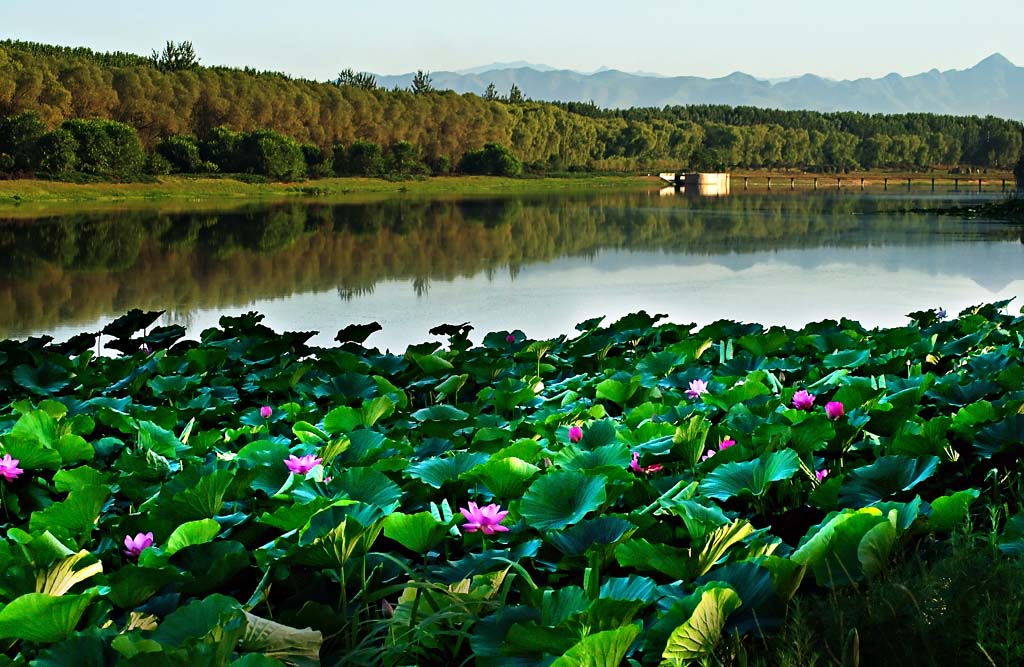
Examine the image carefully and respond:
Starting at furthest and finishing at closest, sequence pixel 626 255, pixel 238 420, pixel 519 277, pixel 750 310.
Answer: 1. pixel 626 255
2. pixel 519 277
3. pixel 750 310
4. pixel 238 420

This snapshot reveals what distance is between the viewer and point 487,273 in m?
14.5

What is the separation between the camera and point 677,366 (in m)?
4.67

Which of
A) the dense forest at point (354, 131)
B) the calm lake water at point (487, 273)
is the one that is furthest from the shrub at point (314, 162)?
the calm lake water at point (487, 273)

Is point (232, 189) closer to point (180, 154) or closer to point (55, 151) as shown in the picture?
point (55, 151)

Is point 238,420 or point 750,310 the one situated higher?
point 238,420

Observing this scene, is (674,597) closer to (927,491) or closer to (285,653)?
(285,653)

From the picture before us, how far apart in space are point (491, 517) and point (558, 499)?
6.3 inches

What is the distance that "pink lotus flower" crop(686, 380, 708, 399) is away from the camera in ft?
12.8

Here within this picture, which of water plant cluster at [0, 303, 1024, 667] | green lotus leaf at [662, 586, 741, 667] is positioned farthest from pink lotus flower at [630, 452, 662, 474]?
green lotus leaf at [662, 586, 741, 667]

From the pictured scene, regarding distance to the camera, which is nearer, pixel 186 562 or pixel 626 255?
pixel 186 562

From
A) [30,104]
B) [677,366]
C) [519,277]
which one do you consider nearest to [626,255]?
[519,277]

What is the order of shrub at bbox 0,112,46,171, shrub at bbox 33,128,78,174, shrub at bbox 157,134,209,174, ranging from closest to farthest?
shrub at bbox 0,112,46,171
shrub at bbox 33,128,78,174
shrub at bbox 157,134,209,174

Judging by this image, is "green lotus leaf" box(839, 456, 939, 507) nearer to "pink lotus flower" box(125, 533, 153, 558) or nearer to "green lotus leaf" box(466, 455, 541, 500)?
"green lotus leaf" box(466, 455, 541, 500)

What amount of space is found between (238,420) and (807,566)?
8.89 ft
